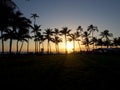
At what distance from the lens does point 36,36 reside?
3120 inches

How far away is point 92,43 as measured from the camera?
104438 mm

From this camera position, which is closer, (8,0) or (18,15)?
(8,0)

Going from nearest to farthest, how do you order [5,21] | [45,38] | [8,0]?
[8,0], [5,21], [45,38]

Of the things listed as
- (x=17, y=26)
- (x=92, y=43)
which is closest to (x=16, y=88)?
(x=17, y=26)

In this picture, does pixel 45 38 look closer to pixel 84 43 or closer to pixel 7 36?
pixel 84 43

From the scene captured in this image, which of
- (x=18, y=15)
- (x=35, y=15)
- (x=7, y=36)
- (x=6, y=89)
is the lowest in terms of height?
(x=6, y=89)

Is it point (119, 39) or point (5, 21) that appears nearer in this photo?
point (5, 21)

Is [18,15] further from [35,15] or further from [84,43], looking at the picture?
[84,43]

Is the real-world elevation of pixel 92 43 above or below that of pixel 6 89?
above

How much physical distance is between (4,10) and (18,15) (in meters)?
21.6

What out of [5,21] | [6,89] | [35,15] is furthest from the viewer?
[35,15]

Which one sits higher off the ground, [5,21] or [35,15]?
[35,15]

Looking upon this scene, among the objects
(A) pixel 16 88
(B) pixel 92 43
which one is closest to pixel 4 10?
(A) pixel 16 88

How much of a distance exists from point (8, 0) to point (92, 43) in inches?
3464
